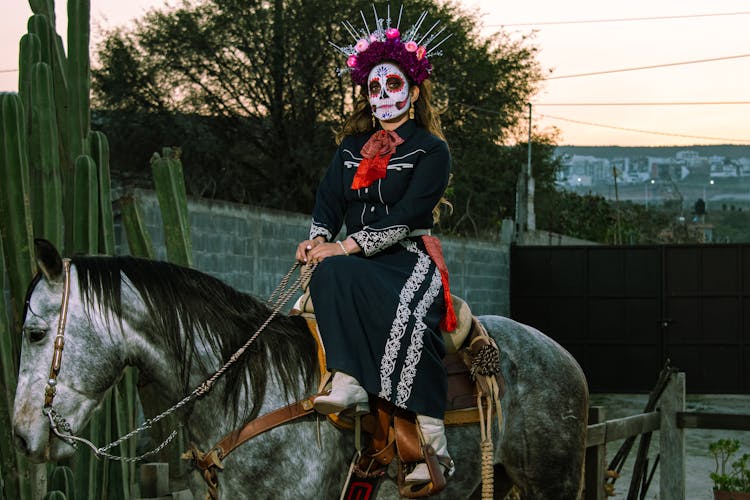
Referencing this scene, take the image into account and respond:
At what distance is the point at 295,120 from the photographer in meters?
29.6

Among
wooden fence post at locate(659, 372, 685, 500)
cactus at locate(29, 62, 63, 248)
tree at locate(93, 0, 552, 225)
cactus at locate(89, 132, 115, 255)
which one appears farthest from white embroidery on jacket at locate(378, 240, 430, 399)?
tree at locate(93, 0, 552, 225)

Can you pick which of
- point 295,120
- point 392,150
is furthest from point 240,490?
point 295,120

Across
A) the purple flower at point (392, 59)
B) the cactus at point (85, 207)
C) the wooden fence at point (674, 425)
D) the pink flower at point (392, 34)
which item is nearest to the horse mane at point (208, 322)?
the purple flower at point (392, 59)

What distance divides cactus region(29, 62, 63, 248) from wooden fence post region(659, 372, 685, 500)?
384 cm

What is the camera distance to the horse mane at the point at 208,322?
10.5 ft

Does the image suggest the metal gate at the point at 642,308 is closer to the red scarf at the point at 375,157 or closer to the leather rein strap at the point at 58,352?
the red scarf at the point at 375,157

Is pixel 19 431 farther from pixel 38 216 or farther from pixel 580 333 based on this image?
pixel 580 333

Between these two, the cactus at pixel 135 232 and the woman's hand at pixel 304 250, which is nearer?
the woman's hand at pixel 304 250

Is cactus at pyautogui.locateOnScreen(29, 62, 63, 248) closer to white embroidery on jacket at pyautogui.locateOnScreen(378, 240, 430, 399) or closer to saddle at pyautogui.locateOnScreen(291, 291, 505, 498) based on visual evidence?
saddle at pyautogui.locateOnScreen(291, 291, 505, 498)

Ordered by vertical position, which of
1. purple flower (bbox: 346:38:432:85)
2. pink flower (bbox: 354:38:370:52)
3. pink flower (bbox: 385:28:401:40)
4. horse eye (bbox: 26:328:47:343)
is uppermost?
→ pink flower (bbox: 385:28:401:40)

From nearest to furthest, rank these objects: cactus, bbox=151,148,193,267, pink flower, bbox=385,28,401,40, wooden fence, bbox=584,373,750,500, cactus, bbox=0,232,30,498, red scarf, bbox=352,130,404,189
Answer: red scarf, bbox=352,130,404,189 → pink flower, bbox=385,28,401,40 → cactus, bbox=0,232,30,498 → cactus, bbox=151,148,193,267 → wooden fence, bbox=584,373,750,500

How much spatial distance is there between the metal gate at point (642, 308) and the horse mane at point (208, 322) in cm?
1314

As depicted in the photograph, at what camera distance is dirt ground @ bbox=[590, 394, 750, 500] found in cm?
909

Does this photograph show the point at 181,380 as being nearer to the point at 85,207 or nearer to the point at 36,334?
the point at 36,334
